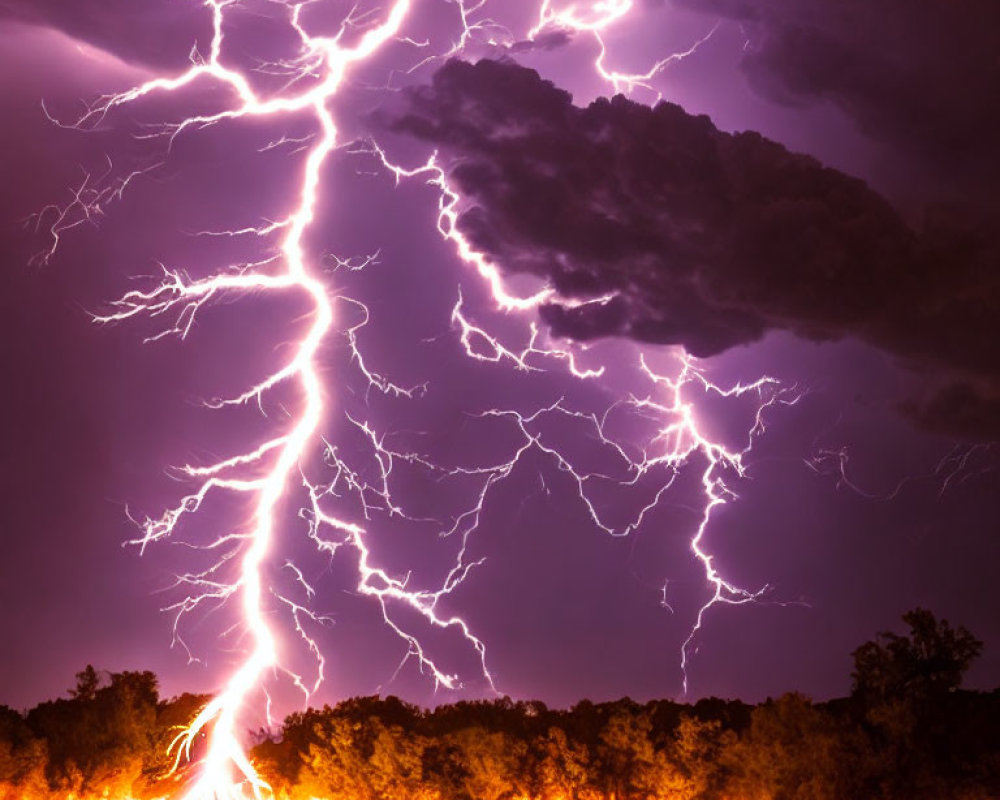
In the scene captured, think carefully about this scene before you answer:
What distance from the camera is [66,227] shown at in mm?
23953

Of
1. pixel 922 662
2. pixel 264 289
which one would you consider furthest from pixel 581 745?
pixel 264 289

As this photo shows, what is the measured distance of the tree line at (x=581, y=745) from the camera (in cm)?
1402

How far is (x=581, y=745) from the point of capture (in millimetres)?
18875

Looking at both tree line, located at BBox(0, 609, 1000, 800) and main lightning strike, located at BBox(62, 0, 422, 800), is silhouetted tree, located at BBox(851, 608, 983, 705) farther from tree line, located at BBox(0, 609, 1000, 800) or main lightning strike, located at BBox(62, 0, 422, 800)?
main lightning strike, located at BBox(62, 0, 422, 800)

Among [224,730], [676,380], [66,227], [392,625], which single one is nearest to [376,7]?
[66,227]

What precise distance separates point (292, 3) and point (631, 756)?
18.2 m

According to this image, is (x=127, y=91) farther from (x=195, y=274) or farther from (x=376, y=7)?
(x=376, y=7)

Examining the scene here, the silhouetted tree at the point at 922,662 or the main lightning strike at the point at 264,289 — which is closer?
the silhouetted tree at the point at 922,662

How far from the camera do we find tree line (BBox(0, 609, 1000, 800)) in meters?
14.0

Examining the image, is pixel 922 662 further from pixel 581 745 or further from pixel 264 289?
pixel 264 289

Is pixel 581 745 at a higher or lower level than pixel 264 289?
lower

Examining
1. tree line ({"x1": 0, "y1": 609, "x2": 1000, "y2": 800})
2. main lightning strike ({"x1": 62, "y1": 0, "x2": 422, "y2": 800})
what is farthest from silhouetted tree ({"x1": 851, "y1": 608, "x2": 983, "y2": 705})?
main lightning strike ({"x1": 62, "y1": 0, "x2": 422, "y2": 800})

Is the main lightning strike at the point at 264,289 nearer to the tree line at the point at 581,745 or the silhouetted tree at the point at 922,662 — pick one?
the tree line at the point at 581,745

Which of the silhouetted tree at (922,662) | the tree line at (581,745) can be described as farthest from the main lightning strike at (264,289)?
the silhouetted tree at (922,662)
